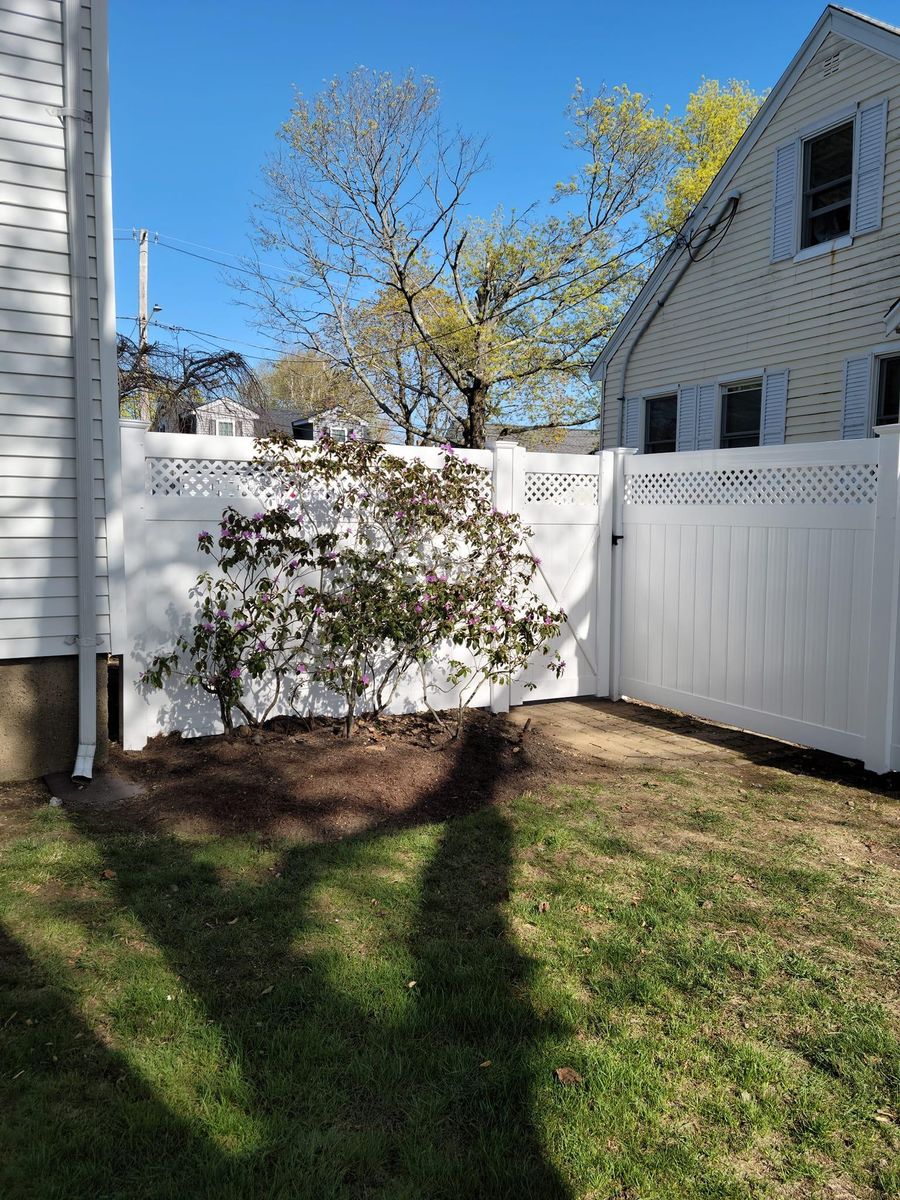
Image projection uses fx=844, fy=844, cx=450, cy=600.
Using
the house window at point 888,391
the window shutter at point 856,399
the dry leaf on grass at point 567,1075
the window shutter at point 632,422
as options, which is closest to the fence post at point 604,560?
the window shutter at point 856,399

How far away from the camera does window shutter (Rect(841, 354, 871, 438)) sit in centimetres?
892

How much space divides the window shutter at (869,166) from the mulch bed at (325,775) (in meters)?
6.98

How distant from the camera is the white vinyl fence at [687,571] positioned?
4.97 meters

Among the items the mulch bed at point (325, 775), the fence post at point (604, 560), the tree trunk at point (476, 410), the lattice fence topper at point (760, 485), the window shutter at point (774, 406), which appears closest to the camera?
the mulch bed at point (325, 775)

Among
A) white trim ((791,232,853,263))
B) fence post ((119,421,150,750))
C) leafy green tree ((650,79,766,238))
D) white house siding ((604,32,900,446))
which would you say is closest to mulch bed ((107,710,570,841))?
fence post ((119,421,150,750))

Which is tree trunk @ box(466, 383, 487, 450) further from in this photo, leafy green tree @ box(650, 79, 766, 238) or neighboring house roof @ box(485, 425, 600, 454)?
leafy green tree @ box(650, 79, 766, 238)

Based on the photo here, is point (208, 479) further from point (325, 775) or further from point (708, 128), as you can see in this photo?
point (708, 128)

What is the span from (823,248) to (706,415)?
7.74ft

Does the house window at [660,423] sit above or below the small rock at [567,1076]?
above

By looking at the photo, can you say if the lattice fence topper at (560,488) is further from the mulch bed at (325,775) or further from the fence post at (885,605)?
the fence post at (885,605)

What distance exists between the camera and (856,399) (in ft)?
29.6

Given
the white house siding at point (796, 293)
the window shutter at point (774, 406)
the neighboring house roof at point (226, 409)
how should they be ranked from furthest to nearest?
the neighboring house roof at point (226, 409) → the window shutter at point (774, 406) → the white house siding at point (796, 293)

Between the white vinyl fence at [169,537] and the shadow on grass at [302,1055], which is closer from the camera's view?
the shadow on grass at [302,1055]

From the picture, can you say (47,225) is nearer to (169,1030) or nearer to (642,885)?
(169,1030)
